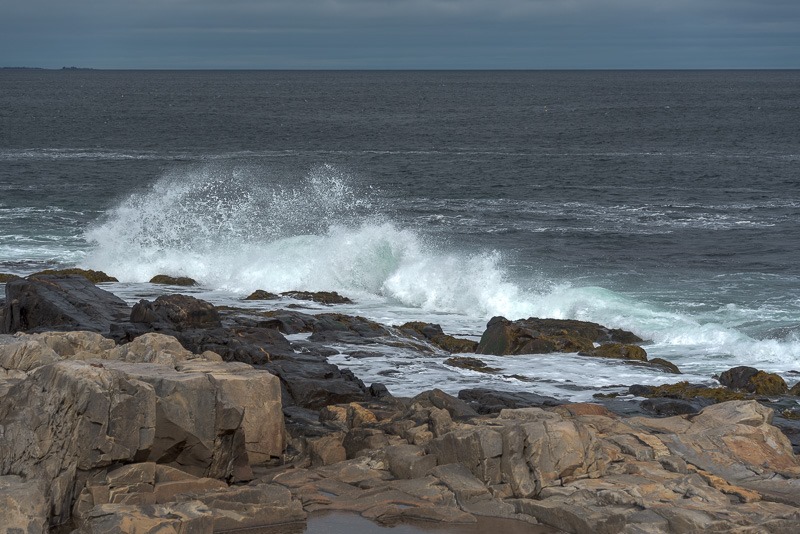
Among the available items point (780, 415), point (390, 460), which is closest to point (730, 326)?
point (780, 415)

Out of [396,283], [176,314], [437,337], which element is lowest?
[176,314]

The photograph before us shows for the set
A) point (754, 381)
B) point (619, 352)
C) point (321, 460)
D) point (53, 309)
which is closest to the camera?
point (321, 460)

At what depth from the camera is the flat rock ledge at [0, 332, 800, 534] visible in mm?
10875

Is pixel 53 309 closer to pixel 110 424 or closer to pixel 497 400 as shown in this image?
pixel 110 424

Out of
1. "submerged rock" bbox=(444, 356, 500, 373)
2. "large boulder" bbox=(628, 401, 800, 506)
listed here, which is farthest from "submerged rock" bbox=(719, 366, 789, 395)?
"large boulder" bbox=(628, 401, 800, 506)

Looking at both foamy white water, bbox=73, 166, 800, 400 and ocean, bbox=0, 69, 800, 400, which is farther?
ocean, bbox=0, 69, 800, 400

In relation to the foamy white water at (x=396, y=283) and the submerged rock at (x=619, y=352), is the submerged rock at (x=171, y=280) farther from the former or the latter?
the submerged rock at (x=619, y=352)

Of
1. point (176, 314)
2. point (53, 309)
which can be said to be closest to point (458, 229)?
point (176, 314)

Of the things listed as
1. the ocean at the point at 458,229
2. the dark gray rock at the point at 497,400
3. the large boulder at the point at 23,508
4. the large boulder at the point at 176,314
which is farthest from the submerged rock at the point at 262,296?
the large boulder at the point at 23,508

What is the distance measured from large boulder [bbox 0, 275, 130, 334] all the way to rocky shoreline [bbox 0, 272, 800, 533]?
14.4 feet

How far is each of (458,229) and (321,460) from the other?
24.2 m

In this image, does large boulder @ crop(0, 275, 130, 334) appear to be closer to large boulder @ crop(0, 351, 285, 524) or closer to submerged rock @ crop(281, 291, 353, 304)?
submerged rock @ crop(281, 291, 353, 304)

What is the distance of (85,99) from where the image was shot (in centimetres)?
12550

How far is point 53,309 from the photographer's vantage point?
62.0 feet
